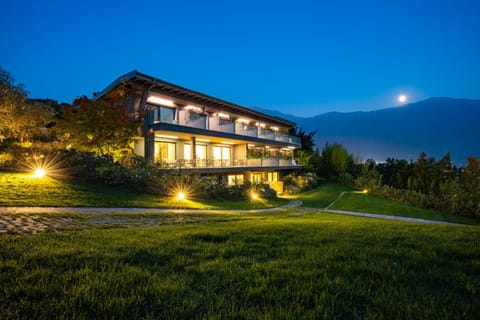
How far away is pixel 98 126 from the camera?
47.0ft

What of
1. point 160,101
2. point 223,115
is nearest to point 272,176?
point 223,115

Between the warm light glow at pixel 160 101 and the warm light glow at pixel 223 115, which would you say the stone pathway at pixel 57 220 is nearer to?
the warm light glow at pixel 160 101

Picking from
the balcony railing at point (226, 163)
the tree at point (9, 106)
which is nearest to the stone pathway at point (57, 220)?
the balcony railing at point (226, 163)

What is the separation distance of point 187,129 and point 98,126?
568 cm

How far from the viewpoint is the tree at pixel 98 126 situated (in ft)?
46.9

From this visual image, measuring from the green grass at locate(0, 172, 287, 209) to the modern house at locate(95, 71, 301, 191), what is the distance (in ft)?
14.8

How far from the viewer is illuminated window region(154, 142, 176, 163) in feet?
61.8

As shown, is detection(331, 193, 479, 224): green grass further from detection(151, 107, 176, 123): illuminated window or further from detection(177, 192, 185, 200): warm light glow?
detection(151, 107, 176, 123): illuminated window

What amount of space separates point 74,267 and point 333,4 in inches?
5496

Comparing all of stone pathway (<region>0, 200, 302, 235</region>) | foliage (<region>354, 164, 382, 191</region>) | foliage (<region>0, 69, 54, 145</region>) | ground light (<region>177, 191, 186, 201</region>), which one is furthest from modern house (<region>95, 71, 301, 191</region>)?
foliage (<region>354, 164, 382, 191</region>)

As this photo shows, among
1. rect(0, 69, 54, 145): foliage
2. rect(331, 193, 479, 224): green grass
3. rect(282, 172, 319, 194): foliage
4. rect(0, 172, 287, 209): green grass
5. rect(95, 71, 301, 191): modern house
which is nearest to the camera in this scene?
rect(0, 172, 287, 209): green grass

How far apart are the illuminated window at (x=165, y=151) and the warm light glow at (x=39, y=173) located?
23.8 ft

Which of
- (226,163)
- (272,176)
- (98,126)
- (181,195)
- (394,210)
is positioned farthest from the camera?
(272,176)

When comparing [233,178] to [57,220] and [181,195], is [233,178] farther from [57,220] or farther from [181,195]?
[57,220]
